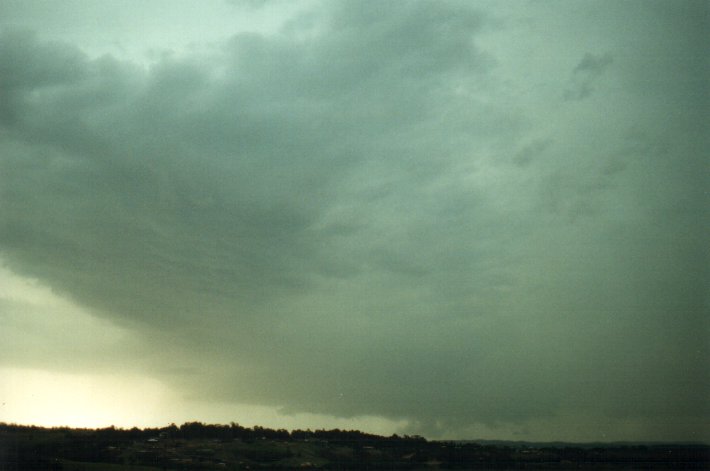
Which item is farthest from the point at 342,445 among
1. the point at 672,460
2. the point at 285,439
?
the point at 672,460

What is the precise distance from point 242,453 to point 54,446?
79.8ft

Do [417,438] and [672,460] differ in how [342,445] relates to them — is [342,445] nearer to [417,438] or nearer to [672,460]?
[417,438]

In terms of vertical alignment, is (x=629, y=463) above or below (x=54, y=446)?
below

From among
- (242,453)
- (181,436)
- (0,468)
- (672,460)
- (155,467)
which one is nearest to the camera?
(0,468)

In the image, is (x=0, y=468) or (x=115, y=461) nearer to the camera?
(x=0, y=468)

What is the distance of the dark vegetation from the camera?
222 ft

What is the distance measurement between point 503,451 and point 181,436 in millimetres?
57765

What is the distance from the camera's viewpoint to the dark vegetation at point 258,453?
67.8 meters

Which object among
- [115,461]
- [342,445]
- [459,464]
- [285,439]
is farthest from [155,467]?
[459,464]

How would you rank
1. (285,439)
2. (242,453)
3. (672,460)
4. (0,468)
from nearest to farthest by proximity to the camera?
1. (0,468)
2. (242,453)
3. (285,439)
4. (672,460)

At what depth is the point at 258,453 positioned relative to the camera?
82.0m

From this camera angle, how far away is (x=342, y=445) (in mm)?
95375

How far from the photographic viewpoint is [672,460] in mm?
100000

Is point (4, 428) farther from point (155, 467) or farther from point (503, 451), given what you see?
point (503, 451)
